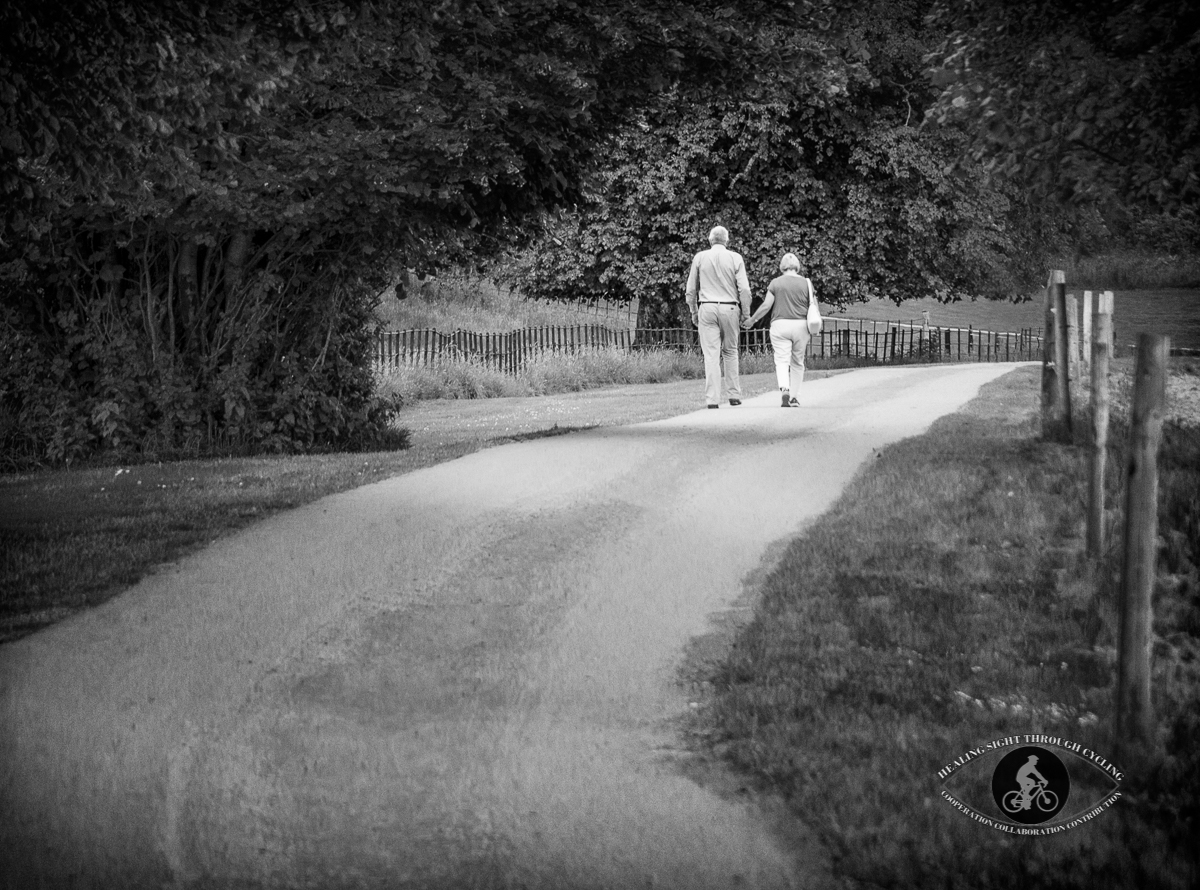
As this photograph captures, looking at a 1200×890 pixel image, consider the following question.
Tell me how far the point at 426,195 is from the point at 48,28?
5.98 m

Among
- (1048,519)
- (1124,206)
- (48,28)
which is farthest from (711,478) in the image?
(48,28)

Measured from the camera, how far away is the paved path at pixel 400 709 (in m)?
4.41

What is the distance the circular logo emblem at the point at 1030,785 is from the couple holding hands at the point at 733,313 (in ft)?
41.3

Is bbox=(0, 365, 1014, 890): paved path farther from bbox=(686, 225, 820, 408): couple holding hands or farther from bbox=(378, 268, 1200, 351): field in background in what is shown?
bbox=(378, 268, 1200, 351): field in background

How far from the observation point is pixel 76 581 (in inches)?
318

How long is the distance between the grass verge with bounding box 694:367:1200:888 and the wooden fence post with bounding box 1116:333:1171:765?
0.49 ft

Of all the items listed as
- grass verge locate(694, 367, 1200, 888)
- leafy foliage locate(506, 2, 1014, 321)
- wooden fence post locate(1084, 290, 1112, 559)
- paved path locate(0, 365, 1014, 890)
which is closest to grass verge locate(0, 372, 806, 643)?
paved path locate(0, 365, 1014, 890)

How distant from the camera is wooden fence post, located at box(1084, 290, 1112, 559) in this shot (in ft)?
27.1

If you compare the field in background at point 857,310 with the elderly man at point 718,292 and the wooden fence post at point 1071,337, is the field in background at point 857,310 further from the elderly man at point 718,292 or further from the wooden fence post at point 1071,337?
the wooden fence post at point 1071,337

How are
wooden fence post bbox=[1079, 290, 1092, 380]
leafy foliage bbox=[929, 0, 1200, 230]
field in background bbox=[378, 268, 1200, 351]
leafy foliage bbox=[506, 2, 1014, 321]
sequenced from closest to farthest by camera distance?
leafy foliage bbox=[929, 0, 1200, 230] < wooden fence post bbox=[1079, 290, 1092, 380] < field in background bbox=[378, 268, 1200, 351] < leafy foliage bbox=[506, 2, 1014, 321]

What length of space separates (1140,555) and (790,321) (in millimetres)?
13746

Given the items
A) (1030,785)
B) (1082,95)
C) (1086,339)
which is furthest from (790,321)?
(1030,785)

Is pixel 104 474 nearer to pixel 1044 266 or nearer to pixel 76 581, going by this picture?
pixel 76 581

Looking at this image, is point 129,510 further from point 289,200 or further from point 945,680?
point 945,680
